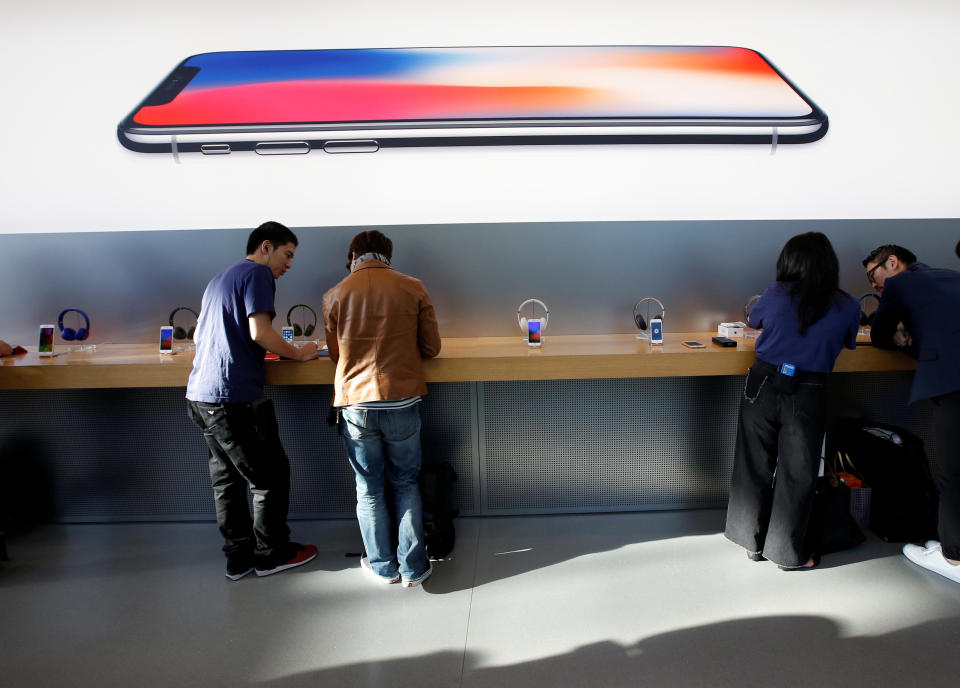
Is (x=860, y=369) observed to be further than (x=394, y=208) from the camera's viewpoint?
No

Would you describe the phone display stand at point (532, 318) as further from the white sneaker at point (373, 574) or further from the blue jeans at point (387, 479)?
the white sneaker at point (373, 574)

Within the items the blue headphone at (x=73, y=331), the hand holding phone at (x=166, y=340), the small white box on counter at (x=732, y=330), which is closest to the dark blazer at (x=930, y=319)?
the small white box on counter at (x=732, y=330)

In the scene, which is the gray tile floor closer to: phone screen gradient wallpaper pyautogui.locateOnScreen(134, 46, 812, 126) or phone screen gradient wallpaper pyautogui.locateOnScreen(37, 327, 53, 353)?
phone screen gradient wallpaper pyautogui.locateOnScreen(37, 327, 53, 353)

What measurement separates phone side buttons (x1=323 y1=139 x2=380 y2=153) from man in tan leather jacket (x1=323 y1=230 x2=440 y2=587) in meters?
0.90

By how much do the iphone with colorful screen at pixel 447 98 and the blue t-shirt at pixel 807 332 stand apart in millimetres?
1151

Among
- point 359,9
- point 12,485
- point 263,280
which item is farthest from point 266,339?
point 12,485

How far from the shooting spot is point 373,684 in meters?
1.73

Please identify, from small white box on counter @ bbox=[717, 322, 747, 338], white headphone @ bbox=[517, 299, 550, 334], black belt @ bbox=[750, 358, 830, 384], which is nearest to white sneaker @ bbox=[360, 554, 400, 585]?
white headphone @ bbox=[517, 299, 550, 334]

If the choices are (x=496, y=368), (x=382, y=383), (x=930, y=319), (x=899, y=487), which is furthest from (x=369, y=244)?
(x=899, y=487)

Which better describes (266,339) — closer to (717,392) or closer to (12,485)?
(12,485)

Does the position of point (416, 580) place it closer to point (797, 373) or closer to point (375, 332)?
point (375, 332)

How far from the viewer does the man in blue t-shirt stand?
2111 millimetres

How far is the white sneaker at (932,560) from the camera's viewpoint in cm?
222

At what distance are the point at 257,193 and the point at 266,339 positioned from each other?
1.10m
